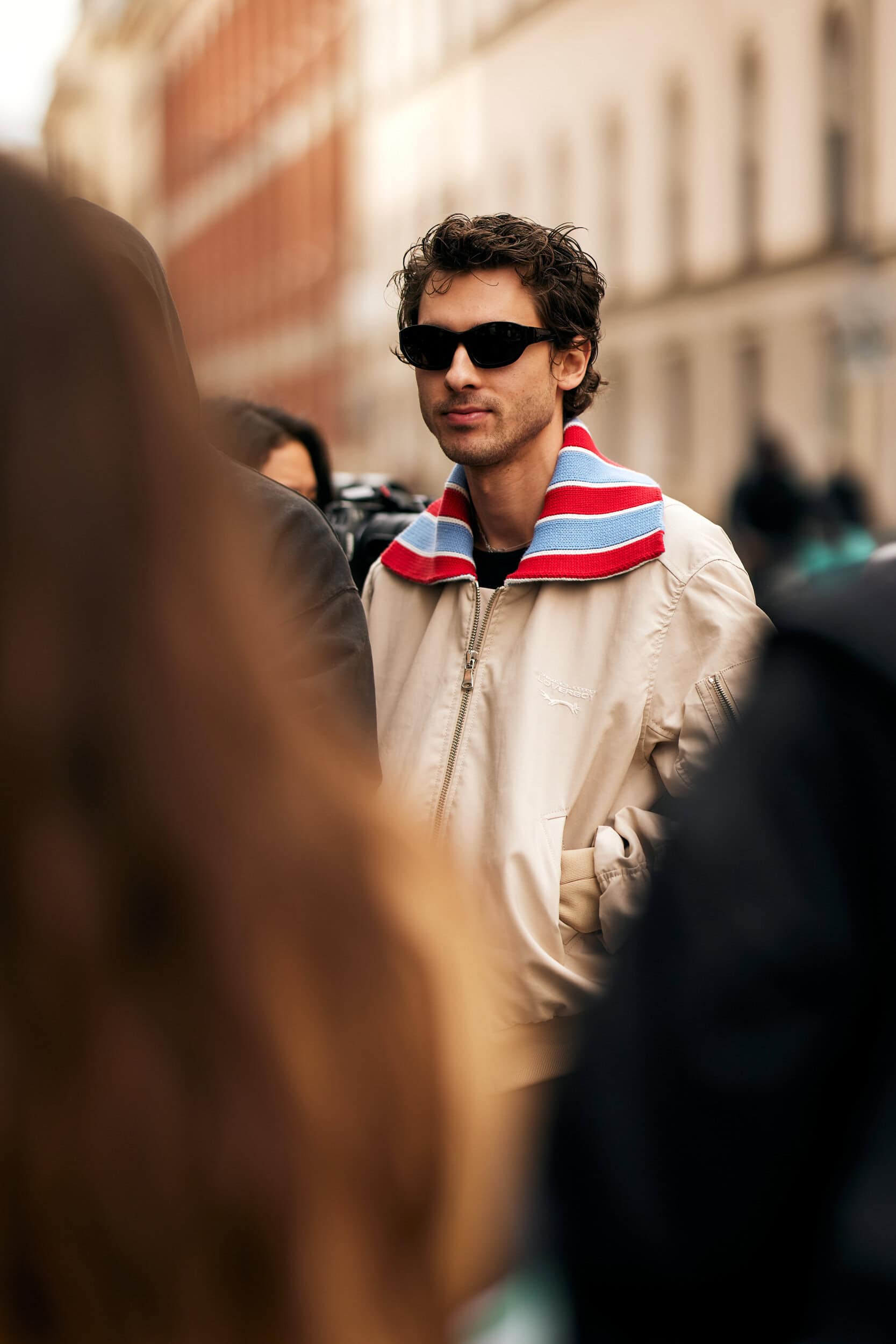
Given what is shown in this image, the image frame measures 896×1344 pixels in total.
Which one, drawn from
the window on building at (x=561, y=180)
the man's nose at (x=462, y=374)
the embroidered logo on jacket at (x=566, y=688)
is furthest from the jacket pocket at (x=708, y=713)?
the window on building at (x=561, y=180)

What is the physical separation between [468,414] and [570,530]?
318 millimetres

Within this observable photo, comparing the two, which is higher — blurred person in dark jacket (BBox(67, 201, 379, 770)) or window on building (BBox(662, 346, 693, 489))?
blurred person in dark jacket (BBox(67, 201, 379, 770))

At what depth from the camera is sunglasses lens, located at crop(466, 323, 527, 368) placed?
3521 millimetres

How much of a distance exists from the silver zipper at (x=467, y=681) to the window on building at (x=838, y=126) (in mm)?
22483

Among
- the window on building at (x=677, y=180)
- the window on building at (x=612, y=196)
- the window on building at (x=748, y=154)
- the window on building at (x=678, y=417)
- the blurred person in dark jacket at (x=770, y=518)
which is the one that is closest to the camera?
the blurred person in dark jacket at (x=770, y=518)

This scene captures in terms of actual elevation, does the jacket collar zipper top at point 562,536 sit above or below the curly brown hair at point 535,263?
below

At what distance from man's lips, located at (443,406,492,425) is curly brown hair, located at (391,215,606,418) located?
0.62ft

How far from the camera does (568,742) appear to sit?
10.5ft

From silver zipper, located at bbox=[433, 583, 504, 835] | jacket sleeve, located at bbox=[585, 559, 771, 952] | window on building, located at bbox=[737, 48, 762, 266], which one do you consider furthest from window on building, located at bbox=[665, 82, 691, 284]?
jacket sleeve, located at bbox=[585, 559, 771, 952]

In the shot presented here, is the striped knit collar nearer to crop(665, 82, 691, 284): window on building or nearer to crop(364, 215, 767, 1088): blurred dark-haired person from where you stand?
crop(364, 215, 767, 1088): blurred dark-haired person

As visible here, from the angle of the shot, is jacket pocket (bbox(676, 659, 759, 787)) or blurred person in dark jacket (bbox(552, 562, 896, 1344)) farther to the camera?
jacket pocket (bbox(676, 659, 759, 787))

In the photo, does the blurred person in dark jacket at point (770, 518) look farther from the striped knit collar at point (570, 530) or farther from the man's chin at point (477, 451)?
the man's chin at point (477, 451)

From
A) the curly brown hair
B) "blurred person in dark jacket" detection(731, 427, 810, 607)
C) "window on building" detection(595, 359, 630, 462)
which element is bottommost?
"window on building" detection(595, 359, 630, 462)

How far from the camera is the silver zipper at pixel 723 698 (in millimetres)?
3094
